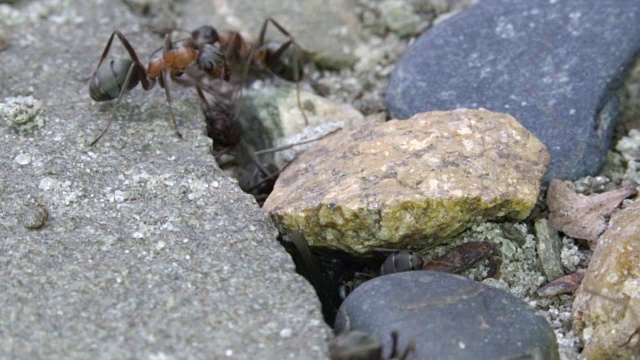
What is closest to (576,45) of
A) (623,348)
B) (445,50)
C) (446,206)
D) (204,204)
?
(445,50)

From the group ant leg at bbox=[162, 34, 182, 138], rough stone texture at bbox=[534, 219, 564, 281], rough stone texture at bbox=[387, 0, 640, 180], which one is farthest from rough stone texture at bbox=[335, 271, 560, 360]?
ant leg at bbox=[162, 34, 182, 138]

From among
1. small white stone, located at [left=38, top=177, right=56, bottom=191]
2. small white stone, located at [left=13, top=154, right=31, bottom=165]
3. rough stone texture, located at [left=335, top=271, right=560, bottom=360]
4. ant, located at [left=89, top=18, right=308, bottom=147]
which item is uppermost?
rough stone texture, located at [left=335, top=271, right=560, bottom=360]

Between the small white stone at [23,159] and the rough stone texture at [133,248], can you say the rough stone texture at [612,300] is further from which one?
the small white stone at [23,159]

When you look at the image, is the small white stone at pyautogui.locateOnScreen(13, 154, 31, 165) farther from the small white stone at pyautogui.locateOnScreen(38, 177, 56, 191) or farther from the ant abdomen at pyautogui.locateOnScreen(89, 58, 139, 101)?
the ant abdomen at pyautogui.locateOnScreen(89, 58, 139, 101)

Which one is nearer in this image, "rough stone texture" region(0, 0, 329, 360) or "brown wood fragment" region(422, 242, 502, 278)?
"rough stone texture" region(0, 0, 329, 360)

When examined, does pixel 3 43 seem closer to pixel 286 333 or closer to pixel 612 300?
pixel 286 333
